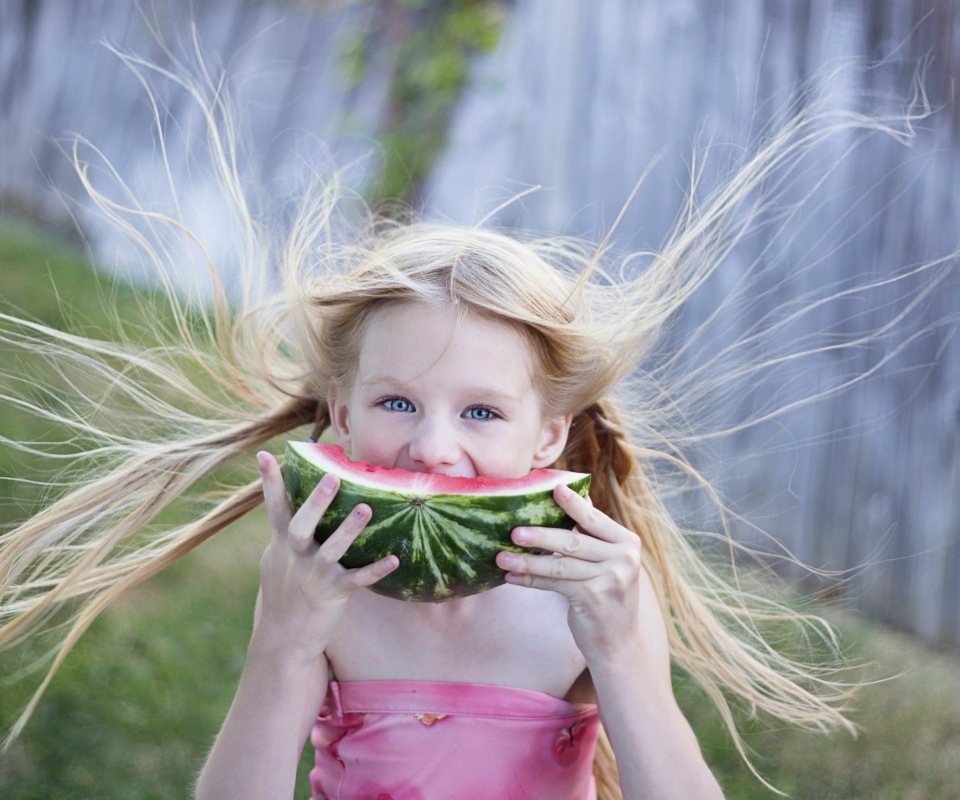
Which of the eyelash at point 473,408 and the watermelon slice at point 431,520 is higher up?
the eyelash at point 473,408

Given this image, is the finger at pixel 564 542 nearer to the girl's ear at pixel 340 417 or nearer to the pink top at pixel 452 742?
the pink top at pixel 452 742

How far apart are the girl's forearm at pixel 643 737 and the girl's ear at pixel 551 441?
27.6 inches

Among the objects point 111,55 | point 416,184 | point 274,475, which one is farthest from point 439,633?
point 111,55

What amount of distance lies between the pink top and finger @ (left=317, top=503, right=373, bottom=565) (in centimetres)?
72

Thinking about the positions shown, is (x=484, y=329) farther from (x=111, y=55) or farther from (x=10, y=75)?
(x=10, y=75)

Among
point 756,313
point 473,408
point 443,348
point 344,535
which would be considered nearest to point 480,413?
point 473,408

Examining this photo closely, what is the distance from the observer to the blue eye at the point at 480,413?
248cm

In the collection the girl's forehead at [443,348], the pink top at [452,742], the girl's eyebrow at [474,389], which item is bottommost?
the pink top at [452,742]

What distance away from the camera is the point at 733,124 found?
203 inches

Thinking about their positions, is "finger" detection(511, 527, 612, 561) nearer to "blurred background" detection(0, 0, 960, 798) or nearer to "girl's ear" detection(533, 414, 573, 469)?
"girl's ear" detection(533, 414, 573, 469)

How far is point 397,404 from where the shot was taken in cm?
250

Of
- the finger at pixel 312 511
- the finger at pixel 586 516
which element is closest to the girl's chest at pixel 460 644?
the finger at pixel 586 516

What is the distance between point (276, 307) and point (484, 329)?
4.14ft

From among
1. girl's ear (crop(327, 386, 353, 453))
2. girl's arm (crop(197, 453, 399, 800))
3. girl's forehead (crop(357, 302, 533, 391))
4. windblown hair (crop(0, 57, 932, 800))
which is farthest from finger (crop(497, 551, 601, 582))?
girl's ear (crop(327, 386, 353, 453))
